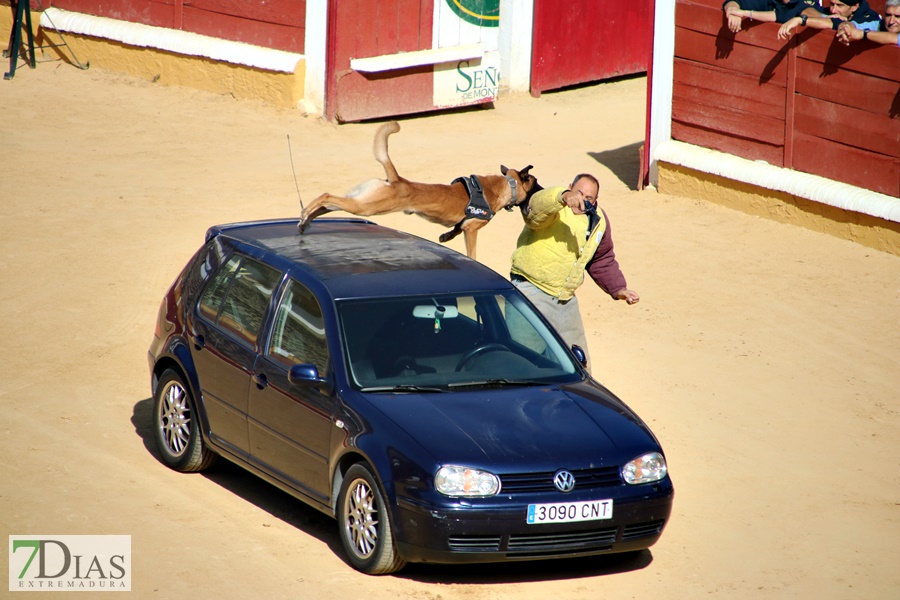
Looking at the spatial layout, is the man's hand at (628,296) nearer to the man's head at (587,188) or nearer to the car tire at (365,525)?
the man's head at (587,188)

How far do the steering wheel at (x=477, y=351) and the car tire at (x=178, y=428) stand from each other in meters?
1.79

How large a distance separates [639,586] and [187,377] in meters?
3.00

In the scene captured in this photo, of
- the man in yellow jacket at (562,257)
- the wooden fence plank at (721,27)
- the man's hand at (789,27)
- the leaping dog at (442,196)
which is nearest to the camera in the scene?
the man in yellow jacket at (562,257)

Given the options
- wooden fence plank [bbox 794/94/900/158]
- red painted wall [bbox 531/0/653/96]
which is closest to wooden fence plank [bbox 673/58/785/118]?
wooden fence plank [bbox 794/94/900/158]

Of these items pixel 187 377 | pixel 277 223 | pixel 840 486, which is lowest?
pixel 840 486

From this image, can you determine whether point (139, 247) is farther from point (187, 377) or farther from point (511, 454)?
point (511, 454)

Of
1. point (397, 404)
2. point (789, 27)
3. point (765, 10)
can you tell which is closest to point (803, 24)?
point (789, 27)

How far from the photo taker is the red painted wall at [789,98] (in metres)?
12.3

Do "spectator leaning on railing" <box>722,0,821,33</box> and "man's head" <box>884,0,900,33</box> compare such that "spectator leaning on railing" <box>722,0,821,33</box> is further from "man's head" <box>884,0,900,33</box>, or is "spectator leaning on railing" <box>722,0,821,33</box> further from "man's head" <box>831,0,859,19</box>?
"man's head" <box>884,0,900,33</box>

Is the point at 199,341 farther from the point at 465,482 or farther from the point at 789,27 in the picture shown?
the point at 789,27

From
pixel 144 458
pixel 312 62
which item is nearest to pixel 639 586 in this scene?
pixel 144 458

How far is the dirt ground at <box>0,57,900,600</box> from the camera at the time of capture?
6.51 meters

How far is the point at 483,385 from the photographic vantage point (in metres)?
6.54

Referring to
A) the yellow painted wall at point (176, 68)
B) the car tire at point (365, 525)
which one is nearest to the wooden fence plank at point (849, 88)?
the yellow painted wall at point (176, 68)
